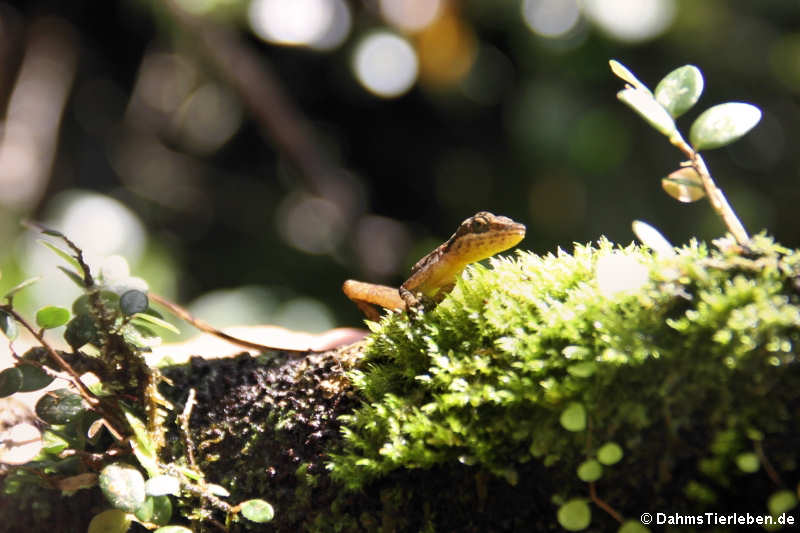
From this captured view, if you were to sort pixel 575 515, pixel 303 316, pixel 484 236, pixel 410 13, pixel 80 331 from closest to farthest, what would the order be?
1. pixel 575 515
2. pixel 80 331
3. pixel 484 236
4. pixel 410 13
5. pixel 303 316

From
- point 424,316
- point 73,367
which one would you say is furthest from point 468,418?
point 73,367

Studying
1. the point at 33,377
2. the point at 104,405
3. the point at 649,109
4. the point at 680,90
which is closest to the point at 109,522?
the point at 104,405

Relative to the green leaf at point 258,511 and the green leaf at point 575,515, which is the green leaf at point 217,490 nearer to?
the green leaf at point 258,511

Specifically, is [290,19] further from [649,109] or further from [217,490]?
[217,490]

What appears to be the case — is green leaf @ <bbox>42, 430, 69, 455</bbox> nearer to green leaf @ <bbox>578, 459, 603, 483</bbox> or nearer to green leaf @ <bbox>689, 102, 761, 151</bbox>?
green leaf @ <bbox>578, 459, 603, 483</bbox>

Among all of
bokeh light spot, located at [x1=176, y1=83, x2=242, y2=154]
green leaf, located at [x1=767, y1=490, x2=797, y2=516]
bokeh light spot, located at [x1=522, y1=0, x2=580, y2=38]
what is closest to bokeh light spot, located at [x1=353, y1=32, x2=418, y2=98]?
bokeh light spot, located at [x1=522, y1=0, x2=580, y2=38]

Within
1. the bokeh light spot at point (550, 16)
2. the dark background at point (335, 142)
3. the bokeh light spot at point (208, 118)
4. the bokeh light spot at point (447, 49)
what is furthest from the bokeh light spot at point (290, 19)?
the bokeh light spot at point (550, 16)
